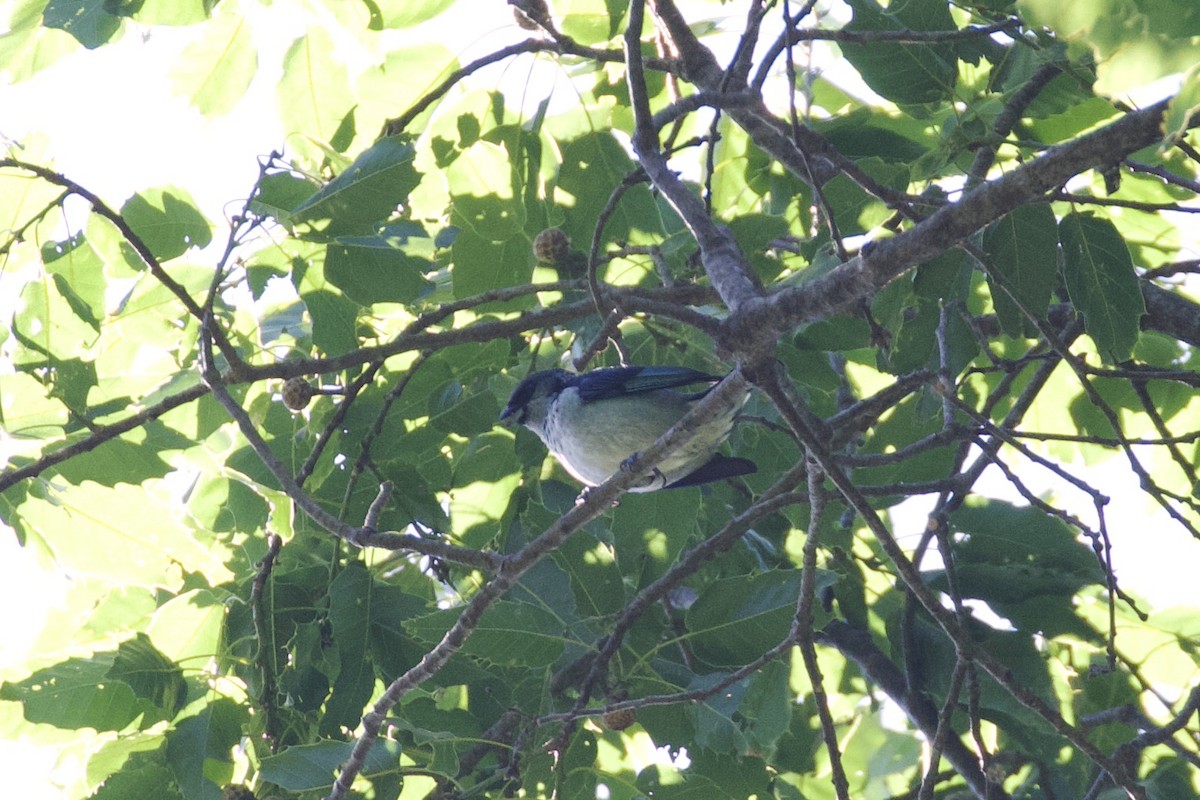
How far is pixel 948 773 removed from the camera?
14.9 feet

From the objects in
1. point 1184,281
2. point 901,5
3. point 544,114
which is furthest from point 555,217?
A: point 1184,281

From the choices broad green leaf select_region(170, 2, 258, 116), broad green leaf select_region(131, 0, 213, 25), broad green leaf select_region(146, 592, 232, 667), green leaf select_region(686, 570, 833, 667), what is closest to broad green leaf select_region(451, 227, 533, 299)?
broad green leaf select_region(170, 2, 258, 116)

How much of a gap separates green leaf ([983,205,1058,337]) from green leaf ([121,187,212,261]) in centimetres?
254

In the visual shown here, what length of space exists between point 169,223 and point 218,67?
0.79 m

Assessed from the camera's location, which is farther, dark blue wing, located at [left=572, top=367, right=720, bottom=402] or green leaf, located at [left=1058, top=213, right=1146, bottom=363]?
dark blue wing, located at [left=572, top=367, right=720, bottom=402]

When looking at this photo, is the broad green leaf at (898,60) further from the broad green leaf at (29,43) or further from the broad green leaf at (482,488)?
the broad green leaf at (29,43)

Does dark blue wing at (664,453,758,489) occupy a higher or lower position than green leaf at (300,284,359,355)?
lower

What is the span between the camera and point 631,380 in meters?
4.79

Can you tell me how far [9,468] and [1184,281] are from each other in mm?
4311

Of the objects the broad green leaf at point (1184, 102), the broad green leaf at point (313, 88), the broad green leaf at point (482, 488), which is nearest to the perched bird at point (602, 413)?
the broad green leaf at point (482, 488)

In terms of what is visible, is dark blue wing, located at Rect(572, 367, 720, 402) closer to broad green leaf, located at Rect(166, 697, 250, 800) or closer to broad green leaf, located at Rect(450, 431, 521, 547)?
broad green leaf, located at Rect(450, 431, 521, 547)

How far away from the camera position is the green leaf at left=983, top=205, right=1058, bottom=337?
9.93ft

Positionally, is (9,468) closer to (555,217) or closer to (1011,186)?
(555,217)

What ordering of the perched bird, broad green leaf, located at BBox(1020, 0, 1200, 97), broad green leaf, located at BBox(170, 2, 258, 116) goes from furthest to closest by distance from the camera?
the perched bird < broad green leaf, located at BBox(170, 2, 258, 116) < broad green leaf, located at BBox(1020, 0, 1200, 97)
